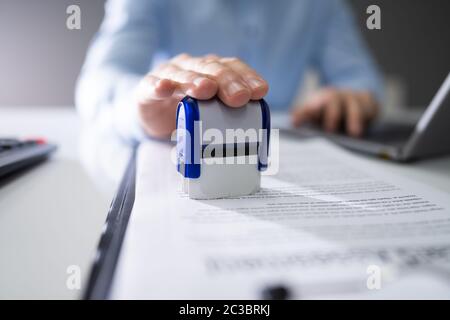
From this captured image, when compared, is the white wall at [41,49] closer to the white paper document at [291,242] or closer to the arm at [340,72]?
the arm at [340,72]

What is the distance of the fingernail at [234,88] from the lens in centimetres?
32

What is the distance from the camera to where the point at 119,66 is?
76cm

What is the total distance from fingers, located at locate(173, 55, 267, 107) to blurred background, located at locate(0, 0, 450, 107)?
0.85m

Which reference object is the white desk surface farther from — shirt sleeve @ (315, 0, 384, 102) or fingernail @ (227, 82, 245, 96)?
shirt sleeve @ (315, 0, 384, 102)

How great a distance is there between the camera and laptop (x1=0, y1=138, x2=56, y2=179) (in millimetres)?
430

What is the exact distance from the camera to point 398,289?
21 cm

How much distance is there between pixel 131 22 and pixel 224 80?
0.65 m

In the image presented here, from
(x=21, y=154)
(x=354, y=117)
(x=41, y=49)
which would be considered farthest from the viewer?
(x=41, y=49)

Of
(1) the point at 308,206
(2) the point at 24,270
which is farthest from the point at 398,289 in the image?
(2) the point at 24,270

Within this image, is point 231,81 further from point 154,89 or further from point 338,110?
point 338,110

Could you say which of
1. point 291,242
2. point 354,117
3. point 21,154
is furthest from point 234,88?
point 354,117

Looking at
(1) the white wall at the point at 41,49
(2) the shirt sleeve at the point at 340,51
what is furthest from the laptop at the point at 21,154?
(1) the white wall at the point at 41,49

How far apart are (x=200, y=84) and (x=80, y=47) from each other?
5.21ft

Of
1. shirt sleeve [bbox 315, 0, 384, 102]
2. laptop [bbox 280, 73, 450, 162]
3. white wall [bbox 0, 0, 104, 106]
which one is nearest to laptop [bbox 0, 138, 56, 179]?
laptop [bbox 280, 73, 450, 162]
